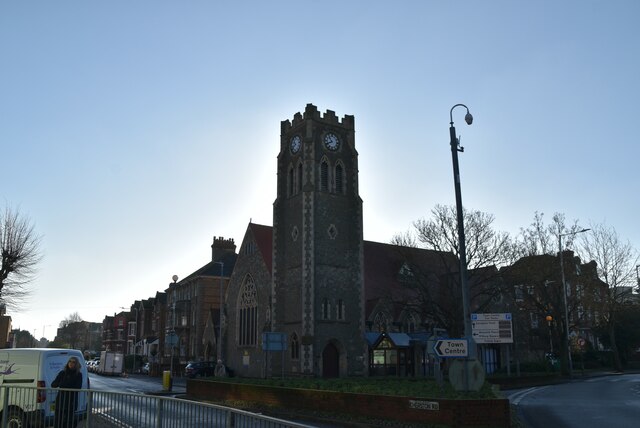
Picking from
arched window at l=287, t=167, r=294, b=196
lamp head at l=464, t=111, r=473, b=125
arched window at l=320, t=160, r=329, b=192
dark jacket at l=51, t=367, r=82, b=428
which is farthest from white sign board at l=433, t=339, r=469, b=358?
arched window at l=287, t=167, r=294, b=196

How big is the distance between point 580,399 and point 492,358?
99.9 ft

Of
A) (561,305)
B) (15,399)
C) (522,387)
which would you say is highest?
(561,305)

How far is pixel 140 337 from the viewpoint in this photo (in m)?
91.1

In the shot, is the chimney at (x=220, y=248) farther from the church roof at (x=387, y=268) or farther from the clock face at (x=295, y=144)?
the clock face at (x=295, y=144)

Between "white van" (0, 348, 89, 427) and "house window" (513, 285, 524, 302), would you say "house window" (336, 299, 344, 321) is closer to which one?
"house window" (513, 285, 524, 302)

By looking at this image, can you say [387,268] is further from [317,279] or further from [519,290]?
[317,279]

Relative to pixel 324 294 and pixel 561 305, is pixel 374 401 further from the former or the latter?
pixel 561 305

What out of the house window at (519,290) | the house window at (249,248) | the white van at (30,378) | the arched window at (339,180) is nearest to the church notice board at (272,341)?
the white van at (30,378)

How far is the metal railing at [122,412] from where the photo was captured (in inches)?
287

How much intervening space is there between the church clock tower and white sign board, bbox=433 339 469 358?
23597 millimetres

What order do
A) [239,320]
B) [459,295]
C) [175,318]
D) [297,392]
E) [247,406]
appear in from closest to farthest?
[297,392]
[247,406]
[459,295]
[239,320]
[175,318]

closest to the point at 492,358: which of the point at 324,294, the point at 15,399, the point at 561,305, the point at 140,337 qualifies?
the point at 561,305

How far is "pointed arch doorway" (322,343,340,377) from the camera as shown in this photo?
4116 cm

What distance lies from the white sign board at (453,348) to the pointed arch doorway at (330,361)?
979 inches
